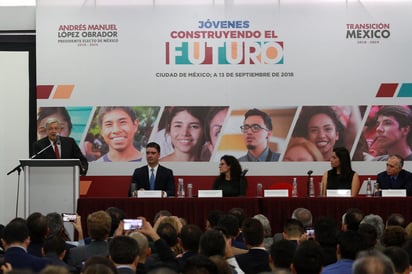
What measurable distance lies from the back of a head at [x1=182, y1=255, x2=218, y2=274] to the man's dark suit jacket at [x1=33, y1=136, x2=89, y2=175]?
6220 millimetres

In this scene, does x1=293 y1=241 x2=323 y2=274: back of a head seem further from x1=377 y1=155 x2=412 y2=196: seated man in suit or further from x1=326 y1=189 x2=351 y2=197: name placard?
x1=377 y1=155 x2=412 y2=196: seated man in suit

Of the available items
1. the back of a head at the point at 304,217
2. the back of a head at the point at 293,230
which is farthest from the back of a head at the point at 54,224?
the back of a head at the point at 304,217

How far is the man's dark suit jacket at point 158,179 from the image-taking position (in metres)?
10.0

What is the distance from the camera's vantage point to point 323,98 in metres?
11.0

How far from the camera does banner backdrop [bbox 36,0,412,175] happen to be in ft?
36.0

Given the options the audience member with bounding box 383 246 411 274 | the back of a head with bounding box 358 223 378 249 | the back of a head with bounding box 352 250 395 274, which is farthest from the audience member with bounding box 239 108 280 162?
the back of a head with bounding box 352 250 395 274

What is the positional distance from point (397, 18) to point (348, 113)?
1.41m

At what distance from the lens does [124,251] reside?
4754 millimetres

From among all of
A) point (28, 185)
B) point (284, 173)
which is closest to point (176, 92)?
point (284, 173)

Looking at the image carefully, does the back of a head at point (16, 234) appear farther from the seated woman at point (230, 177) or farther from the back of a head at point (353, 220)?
the seated woman at point (230, 177)

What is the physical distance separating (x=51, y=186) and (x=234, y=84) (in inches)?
118

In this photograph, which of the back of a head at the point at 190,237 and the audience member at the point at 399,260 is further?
the back of a head at the point at 190,237

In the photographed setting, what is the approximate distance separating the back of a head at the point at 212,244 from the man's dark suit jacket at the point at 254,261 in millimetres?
444

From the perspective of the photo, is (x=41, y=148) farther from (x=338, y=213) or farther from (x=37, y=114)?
(x=338, y=213)
